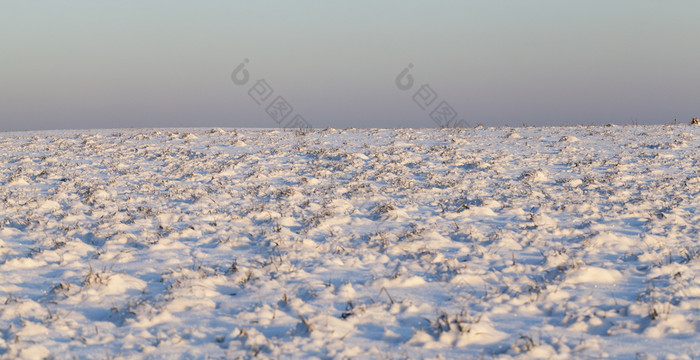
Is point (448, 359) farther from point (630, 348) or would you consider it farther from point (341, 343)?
point (630, 348)

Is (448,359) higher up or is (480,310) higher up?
(480,310)

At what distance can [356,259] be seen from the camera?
6559 mm

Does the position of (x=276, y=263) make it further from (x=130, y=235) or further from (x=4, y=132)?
(x=4, y=132)

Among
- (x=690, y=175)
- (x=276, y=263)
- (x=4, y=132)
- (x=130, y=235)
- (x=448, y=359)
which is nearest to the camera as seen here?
(x=448, y=359)

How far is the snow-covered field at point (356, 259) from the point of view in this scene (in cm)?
451

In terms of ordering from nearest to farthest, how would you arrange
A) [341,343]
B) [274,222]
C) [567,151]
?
1. [341,343]
2. [274,222]
3. [567,151]

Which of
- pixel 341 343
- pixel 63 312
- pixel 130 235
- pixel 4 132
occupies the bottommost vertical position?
pixel 341 343

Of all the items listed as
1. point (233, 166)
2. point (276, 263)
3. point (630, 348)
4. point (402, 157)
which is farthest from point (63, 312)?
point (402, 157)

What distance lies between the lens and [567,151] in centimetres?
1460

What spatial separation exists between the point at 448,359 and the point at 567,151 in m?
11.9

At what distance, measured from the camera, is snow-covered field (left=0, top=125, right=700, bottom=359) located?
4508mm

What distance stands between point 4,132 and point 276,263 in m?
28.3

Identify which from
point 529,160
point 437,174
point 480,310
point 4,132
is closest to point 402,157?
point 437,174

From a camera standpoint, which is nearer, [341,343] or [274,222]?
[341,343]
